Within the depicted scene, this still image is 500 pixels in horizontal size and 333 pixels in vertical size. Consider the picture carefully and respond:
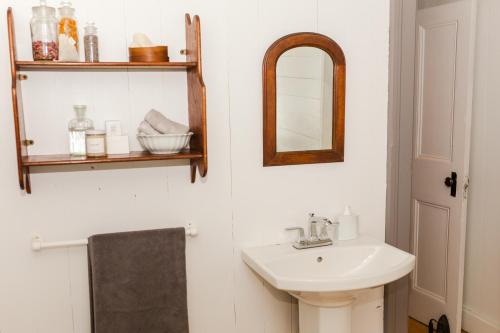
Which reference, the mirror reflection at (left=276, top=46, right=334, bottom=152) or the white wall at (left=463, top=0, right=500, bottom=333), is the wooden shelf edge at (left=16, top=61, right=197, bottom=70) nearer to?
the mirror reflection at (left=276, top=46, right=334, bottom=152)

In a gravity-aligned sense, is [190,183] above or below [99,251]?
above

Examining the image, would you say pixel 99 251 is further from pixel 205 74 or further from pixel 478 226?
pixel 478 226

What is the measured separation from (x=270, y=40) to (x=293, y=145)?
1.39ft

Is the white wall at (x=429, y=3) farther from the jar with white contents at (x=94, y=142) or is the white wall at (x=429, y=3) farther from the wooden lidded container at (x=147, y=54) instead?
the jar with white contents at (x=94, y=142)

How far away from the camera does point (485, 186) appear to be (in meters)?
2.72

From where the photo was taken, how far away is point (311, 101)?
6.60 ft

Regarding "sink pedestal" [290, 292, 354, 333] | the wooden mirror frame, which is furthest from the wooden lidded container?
"sink pedestal" [290, 292, 354, 333]

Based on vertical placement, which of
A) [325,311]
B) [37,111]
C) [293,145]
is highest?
[37,111]

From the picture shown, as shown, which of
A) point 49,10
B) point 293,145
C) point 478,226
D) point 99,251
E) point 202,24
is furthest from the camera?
point 478,226

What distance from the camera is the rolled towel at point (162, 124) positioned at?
1.71 metres

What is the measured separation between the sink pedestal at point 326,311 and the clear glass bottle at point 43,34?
1153mm

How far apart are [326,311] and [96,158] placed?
100cm

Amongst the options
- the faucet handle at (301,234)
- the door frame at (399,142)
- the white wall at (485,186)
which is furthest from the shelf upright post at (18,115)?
the white wall at (485,186)

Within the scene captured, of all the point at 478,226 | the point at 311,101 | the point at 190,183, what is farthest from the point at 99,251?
the point at 478,226
